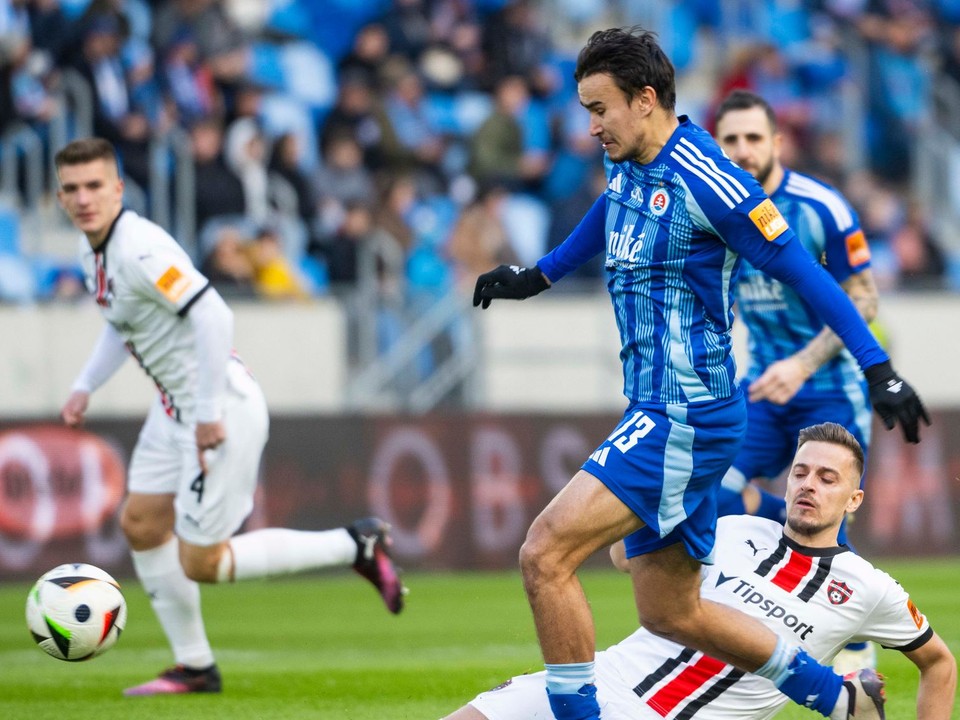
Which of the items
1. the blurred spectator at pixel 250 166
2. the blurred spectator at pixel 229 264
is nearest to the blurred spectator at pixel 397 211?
the blurred spectator at pixel 250 166

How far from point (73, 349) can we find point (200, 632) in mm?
5557


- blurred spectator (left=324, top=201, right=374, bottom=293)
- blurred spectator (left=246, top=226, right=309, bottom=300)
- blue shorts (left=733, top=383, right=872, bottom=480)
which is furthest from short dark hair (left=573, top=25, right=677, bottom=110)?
blurred spectator (left=324, top=201, right=374, bottom=293)

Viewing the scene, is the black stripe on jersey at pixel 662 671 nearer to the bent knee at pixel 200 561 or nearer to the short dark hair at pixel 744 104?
the bent knee at pixel 200 561

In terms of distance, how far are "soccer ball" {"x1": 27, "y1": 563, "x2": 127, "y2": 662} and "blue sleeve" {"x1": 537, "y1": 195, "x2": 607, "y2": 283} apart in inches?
92.1

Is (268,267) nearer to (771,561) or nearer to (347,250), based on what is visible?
(347,250)

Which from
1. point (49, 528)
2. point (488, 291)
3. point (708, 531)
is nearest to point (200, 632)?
point (488, 291)

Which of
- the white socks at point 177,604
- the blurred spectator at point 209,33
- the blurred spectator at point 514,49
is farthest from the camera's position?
the blurred spectator at point 514,49

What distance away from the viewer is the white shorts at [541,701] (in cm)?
537

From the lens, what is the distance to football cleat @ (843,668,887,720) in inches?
207

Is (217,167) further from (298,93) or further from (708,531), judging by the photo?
(708,531)

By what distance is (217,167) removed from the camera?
584 inches

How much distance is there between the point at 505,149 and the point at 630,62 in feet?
39.0

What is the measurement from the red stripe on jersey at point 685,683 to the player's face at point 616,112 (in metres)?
1.77

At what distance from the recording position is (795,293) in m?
7.14
